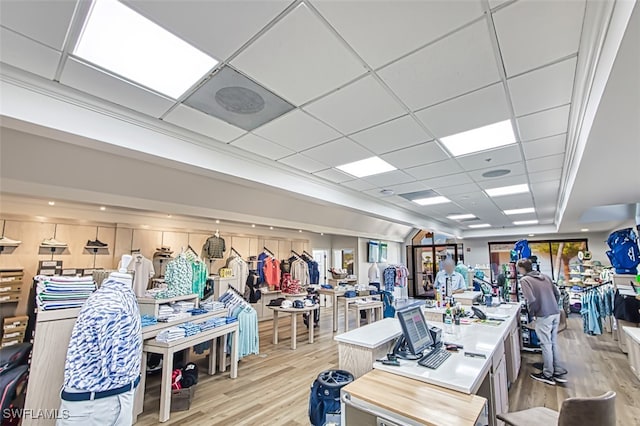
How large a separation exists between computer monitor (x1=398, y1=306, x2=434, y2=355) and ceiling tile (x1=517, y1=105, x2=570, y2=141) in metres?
2.15

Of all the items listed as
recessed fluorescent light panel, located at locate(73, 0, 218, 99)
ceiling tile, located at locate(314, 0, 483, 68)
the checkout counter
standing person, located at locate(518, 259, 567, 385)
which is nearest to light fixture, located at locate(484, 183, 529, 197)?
standing person, located at locate(518, 259, 567, 385)

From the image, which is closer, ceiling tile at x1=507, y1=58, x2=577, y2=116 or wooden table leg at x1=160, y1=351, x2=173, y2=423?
ceiling tile at x1=507, y1=58, x2=577, y2=116

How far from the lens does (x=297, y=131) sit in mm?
3111

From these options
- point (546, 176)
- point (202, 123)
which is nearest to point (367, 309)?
point (546, 176)

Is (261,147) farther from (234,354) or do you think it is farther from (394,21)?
(234,354)

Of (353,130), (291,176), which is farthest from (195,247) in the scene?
(353,130)

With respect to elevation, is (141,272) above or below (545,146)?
below

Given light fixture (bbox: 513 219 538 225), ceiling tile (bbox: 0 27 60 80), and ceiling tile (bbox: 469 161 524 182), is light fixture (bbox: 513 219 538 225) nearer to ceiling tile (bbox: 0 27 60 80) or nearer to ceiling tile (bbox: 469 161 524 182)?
ceiling tile (bbox: 469 161 524 182)

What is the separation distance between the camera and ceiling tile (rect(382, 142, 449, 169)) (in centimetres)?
358

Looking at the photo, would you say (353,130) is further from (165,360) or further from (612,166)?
(165,360)

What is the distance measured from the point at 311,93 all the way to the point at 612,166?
3344mm

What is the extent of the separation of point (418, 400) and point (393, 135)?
Result: 8.18ft

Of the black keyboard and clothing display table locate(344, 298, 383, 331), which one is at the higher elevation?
the black keyboard

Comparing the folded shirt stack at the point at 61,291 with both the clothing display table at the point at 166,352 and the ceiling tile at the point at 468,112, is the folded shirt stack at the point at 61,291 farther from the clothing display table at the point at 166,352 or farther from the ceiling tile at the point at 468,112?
the ceiling tile at the point at 468,112
